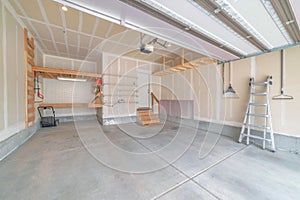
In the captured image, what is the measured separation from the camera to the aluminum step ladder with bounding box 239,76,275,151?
9.04 feet

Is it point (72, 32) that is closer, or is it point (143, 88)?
point (72, 32)

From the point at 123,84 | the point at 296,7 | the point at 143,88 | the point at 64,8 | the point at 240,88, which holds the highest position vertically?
the point at 64,8

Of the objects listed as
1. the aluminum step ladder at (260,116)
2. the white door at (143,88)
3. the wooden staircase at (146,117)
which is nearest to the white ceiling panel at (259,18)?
the aluminum step ladder at (260,116)

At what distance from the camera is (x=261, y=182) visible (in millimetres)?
1610

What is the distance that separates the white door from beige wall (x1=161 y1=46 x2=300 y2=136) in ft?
5.76

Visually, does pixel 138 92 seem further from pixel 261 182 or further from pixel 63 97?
pixel 261 182

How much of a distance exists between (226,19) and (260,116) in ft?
8.28

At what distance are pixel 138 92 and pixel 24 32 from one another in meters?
4.36

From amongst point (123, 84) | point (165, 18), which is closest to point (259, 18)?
point (165, 18)

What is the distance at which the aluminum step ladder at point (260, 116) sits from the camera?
2.76 meters

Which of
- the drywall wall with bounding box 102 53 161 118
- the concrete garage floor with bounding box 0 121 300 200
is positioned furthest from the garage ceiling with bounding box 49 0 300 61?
the drywall wall with bounding box 102 53 161 118

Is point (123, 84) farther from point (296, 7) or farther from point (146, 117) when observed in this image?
point (296, 7)

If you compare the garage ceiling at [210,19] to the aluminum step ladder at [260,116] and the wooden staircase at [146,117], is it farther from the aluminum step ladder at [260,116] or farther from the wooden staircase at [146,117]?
the wooden staircase at [146,117]

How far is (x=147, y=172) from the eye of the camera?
5.98 feet
